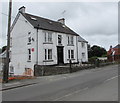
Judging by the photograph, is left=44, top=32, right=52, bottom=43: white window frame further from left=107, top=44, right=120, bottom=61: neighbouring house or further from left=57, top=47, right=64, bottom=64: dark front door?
left=107, top=44, right=120, bottom=61: neighbouring house

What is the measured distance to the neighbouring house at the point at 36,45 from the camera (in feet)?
76.8

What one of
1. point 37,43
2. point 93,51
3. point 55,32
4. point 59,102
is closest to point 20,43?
point 37,43

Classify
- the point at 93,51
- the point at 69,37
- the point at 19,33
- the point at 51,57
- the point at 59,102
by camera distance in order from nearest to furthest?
the point at 59,102
the point at 51,57
the point at 19,33
the point at 69,37
the point at 93,51

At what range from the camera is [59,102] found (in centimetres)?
648

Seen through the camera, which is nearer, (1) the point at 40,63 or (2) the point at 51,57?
(1) the point at 40,63

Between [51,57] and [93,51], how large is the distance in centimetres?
4080

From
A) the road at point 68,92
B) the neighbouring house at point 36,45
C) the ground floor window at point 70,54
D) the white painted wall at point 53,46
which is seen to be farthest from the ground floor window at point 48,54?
the road at point 68,92

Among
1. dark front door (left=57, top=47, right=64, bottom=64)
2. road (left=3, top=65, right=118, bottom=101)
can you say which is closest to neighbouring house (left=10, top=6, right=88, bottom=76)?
dark front door (left=57, top=47, right=64, bottom=64)

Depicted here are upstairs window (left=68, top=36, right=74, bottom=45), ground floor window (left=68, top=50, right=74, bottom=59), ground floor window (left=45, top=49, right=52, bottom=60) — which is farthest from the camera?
upstairs window (left=68, top=36, right=74, bottom=45)

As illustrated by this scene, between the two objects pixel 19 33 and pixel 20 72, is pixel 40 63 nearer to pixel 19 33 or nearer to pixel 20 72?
pixel 20 72

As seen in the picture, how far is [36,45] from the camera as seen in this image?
907 inches

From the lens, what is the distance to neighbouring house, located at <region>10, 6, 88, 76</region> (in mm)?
23422

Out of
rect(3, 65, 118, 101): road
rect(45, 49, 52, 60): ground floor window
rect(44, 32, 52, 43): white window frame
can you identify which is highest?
rect(44, 32, 52, 43): white window frame

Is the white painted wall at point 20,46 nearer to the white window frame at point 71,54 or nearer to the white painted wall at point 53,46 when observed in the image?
the white painted wall at point 53,46
